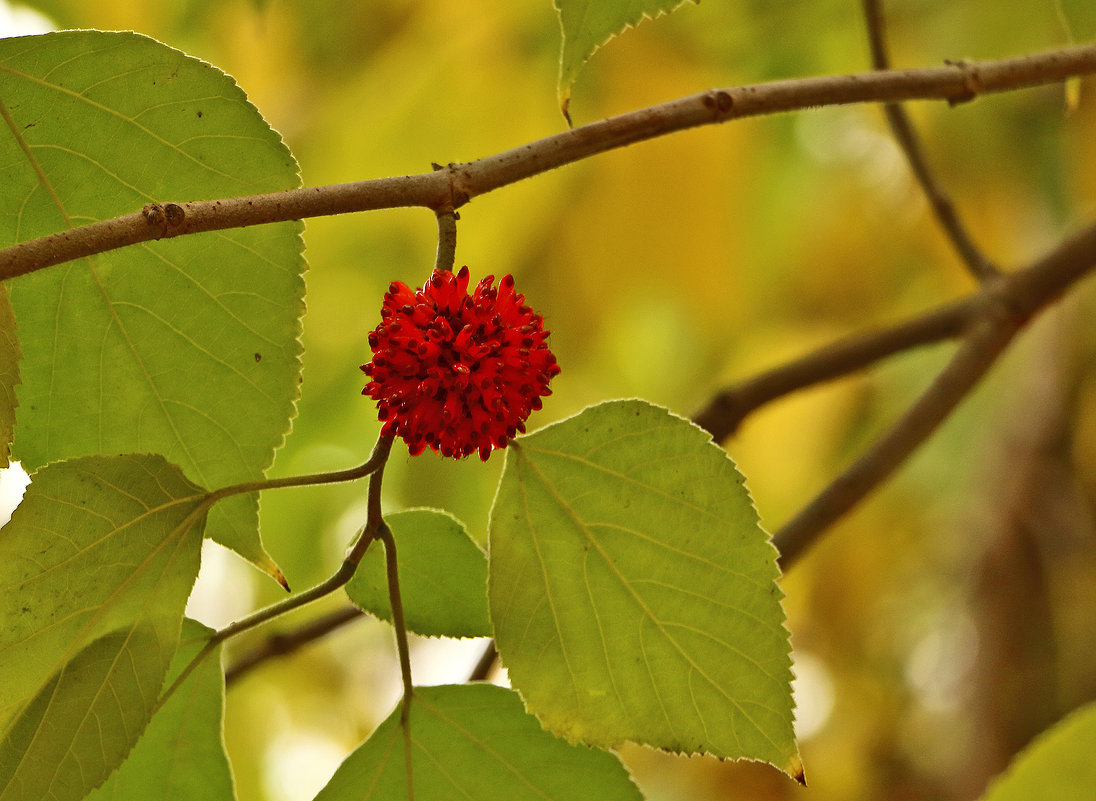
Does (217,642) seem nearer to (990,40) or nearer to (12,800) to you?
(12,800)

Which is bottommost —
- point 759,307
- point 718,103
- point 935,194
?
point 718,103

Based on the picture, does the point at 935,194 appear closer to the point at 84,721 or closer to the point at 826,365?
the point at 826,365

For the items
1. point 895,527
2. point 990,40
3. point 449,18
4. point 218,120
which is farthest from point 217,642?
point 895,527

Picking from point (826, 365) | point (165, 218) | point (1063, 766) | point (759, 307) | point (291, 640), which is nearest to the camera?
point (165, 218)

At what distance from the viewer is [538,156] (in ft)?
1.36

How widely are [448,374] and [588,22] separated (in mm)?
153

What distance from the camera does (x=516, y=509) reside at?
44cm

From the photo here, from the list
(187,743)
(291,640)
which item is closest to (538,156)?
(187,743)

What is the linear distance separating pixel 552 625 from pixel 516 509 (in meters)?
0.05

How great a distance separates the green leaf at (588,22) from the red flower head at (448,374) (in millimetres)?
92

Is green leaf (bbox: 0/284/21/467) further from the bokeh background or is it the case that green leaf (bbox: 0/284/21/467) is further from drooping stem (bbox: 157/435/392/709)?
the bokeh background

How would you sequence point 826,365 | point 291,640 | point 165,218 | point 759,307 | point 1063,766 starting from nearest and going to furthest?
point 165,218
point 1063,766
point 291,640
point 826,365
point 759,307

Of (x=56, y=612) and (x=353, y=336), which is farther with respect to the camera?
(x=353, y=336)

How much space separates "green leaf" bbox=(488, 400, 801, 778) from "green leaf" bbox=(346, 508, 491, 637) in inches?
1.6
